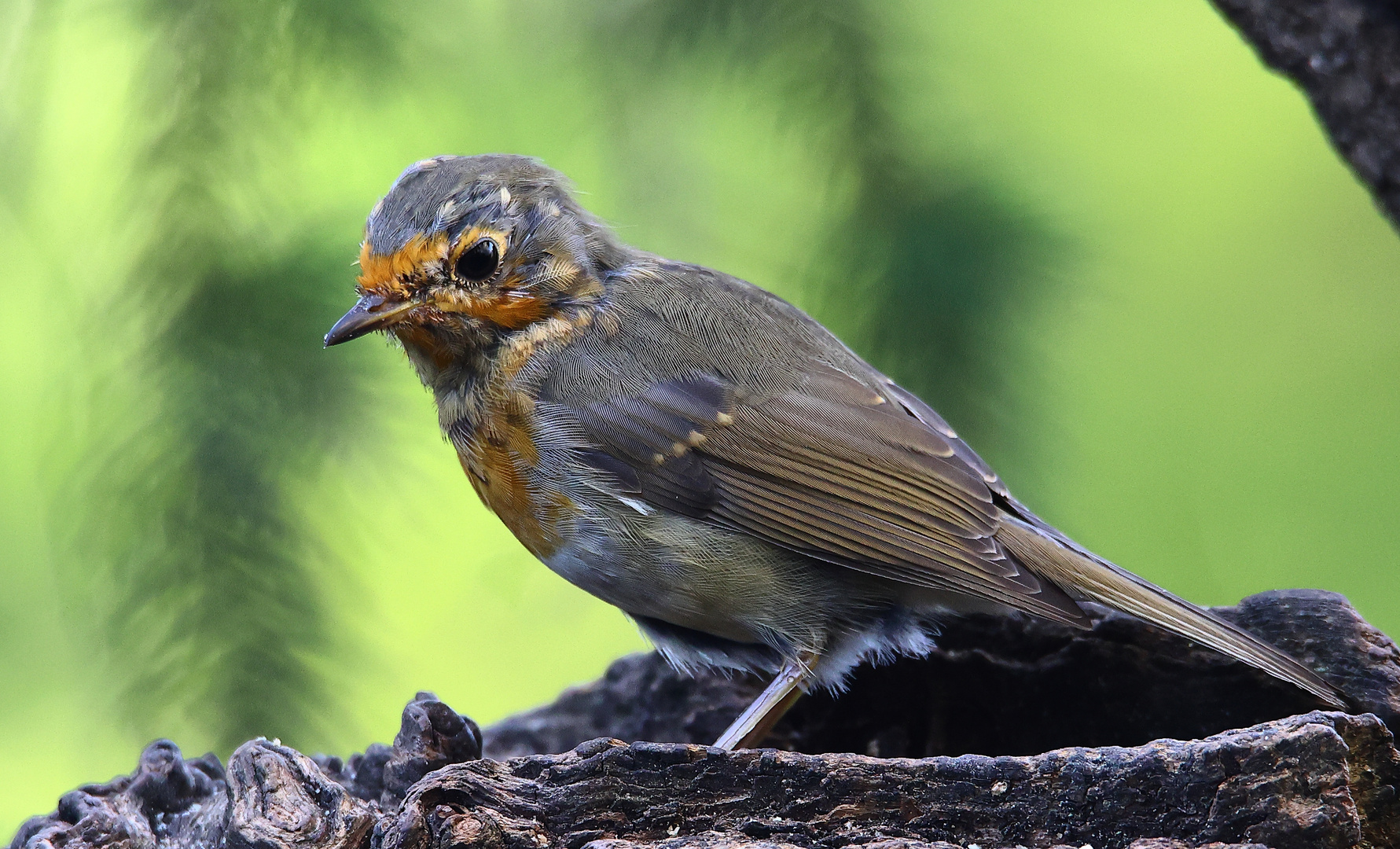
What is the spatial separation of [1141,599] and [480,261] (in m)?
1.66

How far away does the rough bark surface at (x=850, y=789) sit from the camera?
1872 mm

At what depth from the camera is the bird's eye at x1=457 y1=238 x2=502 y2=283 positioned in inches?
119

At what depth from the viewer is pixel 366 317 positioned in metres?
2.73

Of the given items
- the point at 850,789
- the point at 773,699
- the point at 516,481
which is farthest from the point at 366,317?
the point at 850,789

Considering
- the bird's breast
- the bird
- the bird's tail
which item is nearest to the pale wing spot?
the bird

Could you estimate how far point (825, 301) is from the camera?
2852 mm

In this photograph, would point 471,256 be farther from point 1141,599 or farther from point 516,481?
point 1141,599

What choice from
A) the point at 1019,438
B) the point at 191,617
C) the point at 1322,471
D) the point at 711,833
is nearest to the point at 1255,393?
the point at 1322,471

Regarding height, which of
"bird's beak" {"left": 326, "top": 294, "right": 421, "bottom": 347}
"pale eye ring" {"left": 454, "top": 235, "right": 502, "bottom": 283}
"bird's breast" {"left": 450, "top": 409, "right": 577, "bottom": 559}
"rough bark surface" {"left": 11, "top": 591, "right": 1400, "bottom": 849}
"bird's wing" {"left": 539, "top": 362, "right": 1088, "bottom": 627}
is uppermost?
"pale eye ring" {"left": 454, "top": 235, "right": 502, "bottom": 283}

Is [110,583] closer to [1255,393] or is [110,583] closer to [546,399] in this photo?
[546,399]

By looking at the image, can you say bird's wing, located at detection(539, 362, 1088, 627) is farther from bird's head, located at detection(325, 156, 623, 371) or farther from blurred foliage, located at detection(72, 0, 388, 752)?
blurred foliage, located at detection(72, 0, 388, 752)

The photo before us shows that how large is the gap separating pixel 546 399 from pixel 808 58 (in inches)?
38.0

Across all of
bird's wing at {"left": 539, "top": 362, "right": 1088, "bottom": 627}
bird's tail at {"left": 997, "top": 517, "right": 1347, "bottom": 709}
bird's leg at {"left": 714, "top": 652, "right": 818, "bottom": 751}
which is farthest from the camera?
bird's leg at {"left": 714, "top": 652, "right": 818, "bottom": 751}

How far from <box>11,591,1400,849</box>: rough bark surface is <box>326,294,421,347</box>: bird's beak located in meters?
0.75
